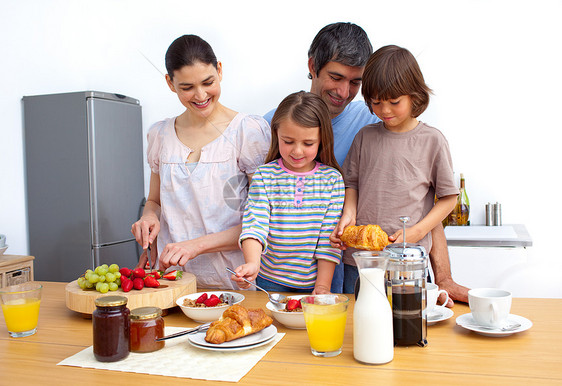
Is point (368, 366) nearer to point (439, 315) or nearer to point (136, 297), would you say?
point (439, 315)

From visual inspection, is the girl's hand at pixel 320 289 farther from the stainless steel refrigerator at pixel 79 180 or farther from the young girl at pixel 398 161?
the stainless steel refrigerator at pixel 79 180

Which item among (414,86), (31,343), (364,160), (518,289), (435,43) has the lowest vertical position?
(518,289)

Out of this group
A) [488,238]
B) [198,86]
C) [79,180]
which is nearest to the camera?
[198,86]

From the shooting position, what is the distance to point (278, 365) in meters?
0.96

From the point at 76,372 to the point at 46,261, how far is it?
2885mm

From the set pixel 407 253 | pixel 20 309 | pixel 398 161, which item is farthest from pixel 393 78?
pixel 20 309

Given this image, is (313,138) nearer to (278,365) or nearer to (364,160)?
(364,160)

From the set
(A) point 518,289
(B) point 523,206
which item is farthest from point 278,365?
(B) point 523,206

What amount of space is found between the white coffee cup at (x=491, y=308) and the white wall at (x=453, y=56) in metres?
2.12

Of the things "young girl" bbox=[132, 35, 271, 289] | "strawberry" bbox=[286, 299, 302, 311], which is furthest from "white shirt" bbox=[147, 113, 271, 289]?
"strawberry" bbox=[286, 299, 302, 311]

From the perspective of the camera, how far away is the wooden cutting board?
1.26 m

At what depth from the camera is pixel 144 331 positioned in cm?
104

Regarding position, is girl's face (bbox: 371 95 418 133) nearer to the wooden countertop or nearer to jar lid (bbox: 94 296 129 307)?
the wooden countertop

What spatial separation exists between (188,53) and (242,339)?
0.94 meters
